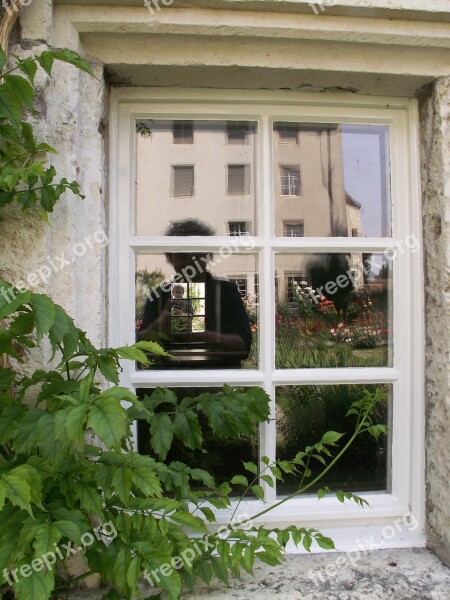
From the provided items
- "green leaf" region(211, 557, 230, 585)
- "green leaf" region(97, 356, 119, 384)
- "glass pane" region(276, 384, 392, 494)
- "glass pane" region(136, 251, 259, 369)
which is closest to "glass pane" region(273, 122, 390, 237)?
"glass pane" region(136, 251, 259, 369)

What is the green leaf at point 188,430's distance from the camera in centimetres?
123

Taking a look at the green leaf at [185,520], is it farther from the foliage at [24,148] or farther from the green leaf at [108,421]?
the foliage at [24,148]

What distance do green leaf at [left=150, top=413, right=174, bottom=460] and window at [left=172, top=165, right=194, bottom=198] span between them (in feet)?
2.38

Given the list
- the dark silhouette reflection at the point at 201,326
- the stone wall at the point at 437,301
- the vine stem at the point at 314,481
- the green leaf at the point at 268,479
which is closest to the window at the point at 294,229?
the dark silhouette reflection at the point at 201,326

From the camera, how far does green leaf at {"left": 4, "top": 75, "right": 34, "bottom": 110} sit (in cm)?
107

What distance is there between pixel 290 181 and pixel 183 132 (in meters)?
0.39

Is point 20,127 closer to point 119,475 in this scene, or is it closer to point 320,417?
point 119,475

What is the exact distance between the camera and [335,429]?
155 cm

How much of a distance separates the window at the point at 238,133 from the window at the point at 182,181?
0.17 meters

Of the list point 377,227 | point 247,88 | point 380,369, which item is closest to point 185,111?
point 247,88

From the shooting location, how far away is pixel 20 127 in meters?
1.12

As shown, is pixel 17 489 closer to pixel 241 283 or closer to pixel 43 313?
pixel 43 313

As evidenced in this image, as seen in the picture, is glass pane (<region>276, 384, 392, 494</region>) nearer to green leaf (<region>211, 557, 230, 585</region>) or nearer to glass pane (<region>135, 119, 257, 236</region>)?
green leaf (<region>211, 557, 230, 585</region>)

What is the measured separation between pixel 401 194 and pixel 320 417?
783 millimetres
